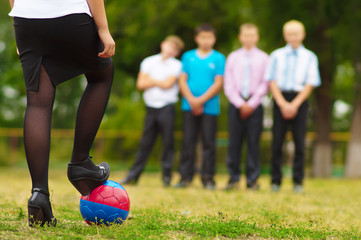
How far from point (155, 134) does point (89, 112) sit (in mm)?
4448

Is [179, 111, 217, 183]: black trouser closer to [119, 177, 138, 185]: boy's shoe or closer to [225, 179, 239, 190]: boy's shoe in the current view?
[225, 179, 239, 190]: boy's shoe

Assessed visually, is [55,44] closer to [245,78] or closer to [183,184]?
[245,78]

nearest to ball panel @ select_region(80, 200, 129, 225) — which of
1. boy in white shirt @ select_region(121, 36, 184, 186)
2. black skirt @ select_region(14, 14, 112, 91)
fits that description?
black skirt @ select_region(14, 14, 112, 91)

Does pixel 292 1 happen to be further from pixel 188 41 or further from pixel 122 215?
pixel 122 215

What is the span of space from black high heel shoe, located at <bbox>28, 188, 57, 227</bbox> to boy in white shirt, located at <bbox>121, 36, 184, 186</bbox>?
4.60 m

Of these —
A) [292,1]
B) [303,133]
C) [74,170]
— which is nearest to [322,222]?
[74,170]

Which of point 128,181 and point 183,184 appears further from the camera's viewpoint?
point 128,181

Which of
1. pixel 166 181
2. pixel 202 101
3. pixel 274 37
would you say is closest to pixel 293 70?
pixel 202 101

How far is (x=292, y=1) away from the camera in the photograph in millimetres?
11555

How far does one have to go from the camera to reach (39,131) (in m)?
3.12

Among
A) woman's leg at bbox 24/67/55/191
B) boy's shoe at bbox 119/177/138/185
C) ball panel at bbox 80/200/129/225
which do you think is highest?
woman's leg at bbox 24/67/55/191

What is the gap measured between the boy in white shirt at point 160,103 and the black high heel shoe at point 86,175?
4.19m

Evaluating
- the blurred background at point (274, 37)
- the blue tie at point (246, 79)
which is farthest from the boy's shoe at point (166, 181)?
the blurred background at point (274, 37)

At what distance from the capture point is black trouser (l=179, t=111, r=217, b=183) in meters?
7.34
